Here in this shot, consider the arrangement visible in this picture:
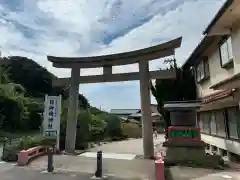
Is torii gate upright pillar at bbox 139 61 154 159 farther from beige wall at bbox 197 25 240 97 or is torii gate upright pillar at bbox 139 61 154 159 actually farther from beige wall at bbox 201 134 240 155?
beige wall at bbox 201 134 240 155

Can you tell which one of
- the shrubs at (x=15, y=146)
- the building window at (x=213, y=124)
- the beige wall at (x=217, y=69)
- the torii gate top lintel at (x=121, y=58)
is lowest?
the shrubs at (x=15, y=146)

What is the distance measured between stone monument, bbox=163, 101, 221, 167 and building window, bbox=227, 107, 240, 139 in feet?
5.08

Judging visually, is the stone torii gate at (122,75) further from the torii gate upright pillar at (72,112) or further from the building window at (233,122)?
the building window at (233,122)

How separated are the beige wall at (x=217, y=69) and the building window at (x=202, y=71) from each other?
365mm

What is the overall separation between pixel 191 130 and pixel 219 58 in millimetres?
3832

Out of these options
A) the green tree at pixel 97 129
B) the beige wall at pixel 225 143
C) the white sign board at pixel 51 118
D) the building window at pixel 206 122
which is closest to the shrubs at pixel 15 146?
the white sign board at pixel 51 118

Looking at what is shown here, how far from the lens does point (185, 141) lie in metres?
10.7

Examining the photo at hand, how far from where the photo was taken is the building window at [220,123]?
1220cm

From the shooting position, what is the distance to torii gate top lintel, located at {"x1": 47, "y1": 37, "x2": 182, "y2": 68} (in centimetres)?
1306

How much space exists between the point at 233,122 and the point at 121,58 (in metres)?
7.14

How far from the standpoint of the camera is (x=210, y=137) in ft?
47.9

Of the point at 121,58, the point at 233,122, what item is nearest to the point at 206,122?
the point at 233,122

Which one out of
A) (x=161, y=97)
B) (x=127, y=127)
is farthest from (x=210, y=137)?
(x=127, y=127)

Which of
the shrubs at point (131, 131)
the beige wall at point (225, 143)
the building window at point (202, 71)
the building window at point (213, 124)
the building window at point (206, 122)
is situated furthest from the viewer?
the shrubs at point (131, 131)
